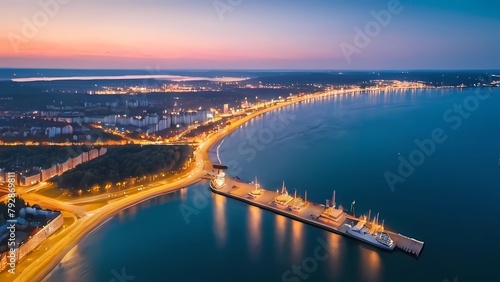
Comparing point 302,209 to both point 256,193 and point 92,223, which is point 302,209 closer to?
point 256,193

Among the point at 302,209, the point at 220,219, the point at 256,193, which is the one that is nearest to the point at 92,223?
the point at 220,219

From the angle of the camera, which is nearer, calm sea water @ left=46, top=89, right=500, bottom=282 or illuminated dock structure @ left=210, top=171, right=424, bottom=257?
calm sea water @ left=46, top=89, right=500, bottom=282

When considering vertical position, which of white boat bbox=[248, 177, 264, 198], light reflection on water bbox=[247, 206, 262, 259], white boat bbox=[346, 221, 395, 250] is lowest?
light reflection on water bbox=[247, 206, 262, 259]

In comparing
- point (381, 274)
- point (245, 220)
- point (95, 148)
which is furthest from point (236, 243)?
point (95, 148)

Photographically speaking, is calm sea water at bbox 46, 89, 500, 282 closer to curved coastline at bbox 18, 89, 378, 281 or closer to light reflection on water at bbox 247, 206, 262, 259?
light reflection on water at bbox 247, 206, 262, 259

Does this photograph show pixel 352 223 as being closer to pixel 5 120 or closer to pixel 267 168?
pixel 267 168

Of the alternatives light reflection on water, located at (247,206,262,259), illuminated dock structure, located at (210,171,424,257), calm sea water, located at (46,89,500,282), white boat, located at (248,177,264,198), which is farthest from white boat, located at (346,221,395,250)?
white boat, located at (248,177,264,198)

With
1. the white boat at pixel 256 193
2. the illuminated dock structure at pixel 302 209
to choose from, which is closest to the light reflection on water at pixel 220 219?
the illuminated dock structure at pixel 302 209
